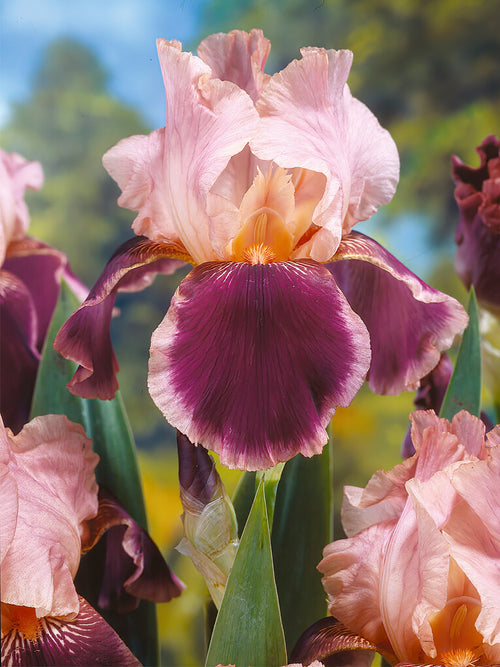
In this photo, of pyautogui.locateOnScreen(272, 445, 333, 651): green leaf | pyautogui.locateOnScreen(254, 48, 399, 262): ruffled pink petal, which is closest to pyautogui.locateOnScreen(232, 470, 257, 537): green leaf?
pyautogui.locateOnScreen(272, 445, 333, 651): green leaf

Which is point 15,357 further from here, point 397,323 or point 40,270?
point 397,323

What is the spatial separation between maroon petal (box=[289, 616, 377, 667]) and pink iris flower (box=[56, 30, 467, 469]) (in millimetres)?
171

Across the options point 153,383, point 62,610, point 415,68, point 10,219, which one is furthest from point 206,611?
point 415,68

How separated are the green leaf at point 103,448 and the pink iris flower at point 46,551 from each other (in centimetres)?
10

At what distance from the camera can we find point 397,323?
0.54 meters

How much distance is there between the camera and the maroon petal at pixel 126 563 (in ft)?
1.76

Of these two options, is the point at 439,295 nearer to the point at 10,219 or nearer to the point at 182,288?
the point at 182,288

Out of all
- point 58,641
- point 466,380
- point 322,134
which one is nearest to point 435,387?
point 466,380

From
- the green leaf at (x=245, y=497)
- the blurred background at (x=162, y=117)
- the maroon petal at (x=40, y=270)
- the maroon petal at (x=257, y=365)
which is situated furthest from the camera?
the blurred background at (x=162, y=117)

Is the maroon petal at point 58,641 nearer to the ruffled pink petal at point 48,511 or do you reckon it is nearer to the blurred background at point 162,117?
the ruffled pink petal at point 48,511

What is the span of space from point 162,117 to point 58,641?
2.04ft

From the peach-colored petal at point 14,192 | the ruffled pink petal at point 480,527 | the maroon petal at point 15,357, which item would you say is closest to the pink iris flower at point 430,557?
the ruffled pink petal at point 480,527

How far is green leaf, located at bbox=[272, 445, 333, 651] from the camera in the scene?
23.9 inches

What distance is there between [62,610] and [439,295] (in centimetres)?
35
